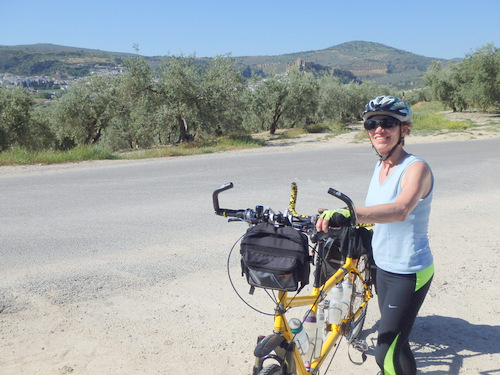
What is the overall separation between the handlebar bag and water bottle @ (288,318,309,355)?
13.4 inches

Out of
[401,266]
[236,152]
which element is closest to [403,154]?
[401,266]

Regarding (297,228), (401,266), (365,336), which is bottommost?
(365,336)

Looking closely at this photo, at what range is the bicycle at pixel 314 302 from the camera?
226 centimetres

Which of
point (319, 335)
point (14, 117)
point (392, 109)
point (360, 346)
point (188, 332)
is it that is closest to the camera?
point (392, 109)

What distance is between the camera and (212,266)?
5320 millimetres

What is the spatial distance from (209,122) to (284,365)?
2027cm

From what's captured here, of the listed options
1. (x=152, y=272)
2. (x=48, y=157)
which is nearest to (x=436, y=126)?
(x=48, y=157)

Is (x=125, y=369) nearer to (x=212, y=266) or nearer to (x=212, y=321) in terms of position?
(x=212, y=321)

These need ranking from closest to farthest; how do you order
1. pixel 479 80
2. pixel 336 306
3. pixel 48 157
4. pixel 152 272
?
pixel 336 306, pixel 152 272, pixel 48 157, pixel 479 80

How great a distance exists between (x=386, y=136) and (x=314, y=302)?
1.08 meters

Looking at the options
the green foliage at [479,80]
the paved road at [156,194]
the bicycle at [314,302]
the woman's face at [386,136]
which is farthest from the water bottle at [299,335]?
the green foliage at [479,80]

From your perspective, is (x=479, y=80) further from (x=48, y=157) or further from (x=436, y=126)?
(x=48, y=157)

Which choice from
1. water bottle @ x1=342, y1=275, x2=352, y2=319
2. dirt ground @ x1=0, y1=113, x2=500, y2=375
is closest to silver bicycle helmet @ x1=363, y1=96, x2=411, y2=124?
water bottle @ x1=342, y1=275, x2=352, y2=319

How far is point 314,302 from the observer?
8.83ft
